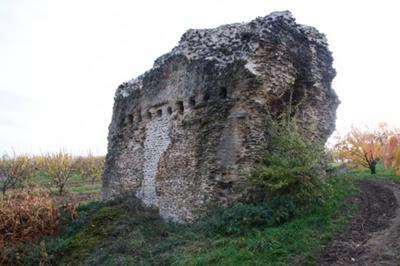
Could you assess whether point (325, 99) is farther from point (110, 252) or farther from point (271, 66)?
point (110, 252)

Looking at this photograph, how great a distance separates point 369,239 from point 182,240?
377cm

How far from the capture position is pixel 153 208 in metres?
11.6

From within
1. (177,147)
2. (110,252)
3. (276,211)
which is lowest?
(110,252)

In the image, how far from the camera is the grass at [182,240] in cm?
668

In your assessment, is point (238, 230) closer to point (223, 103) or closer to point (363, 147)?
point (223, 103)

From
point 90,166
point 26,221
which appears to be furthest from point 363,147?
point 90,166

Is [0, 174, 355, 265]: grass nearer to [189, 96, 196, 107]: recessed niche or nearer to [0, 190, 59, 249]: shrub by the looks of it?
[0, 190, 59, 249]: shrub

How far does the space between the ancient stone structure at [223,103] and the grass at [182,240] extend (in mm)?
1099

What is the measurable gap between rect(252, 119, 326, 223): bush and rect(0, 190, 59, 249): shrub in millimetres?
6684

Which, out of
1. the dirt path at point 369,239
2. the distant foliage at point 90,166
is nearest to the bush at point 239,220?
the dirt path at point 369,239

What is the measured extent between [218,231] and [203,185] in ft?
5.66

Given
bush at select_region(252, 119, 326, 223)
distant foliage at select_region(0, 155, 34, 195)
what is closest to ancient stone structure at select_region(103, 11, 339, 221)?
bush at select_region(252, 119, 326, 223)

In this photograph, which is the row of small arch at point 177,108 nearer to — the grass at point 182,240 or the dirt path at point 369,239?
the grass at point 182,240

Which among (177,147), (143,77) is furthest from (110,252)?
(143,77)
